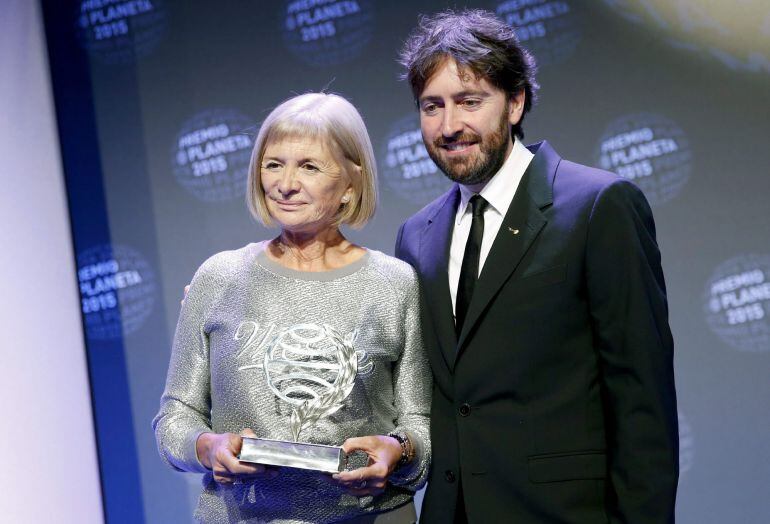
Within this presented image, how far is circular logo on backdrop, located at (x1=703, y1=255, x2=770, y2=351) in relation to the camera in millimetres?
3211

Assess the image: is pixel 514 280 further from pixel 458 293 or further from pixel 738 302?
pixel 738 302

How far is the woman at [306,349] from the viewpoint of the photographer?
188cm

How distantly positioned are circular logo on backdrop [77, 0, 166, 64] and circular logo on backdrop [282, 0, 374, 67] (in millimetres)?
550

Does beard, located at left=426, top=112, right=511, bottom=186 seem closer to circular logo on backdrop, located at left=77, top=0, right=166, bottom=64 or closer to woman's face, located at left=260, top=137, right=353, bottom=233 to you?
woman's face, located at left=260, top=137, right=353, bottom=233

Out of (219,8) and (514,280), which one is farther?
(219,8)

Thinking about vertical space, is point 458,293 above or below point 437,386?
above

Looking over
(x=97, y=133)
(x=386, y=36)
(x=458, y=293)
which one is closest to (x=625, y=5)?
(x=386, y=36)

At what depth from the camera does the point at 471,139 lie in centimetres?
209

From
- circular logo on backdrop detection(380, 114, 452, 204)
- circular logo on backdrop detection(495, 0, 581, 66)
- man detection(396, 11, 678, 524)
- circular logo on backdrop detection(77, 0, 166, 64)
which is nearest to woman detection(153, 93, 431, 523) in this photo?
man detection(396, 11, 678, 524)

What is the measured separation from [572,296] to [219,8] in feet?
7.23

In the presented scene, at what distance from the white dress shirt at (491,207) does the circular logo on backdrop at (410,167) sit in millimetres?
1179

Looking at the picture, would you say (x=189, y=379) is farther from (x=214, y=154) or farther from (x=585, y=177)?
(x=214, y=154)

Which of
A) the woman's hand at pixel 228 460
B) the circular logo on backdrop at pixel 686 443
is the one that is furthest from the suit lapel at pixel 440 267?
the circular logo on backdrop at pixel 686 443

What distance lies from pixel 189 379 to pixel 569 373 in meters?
0.84
